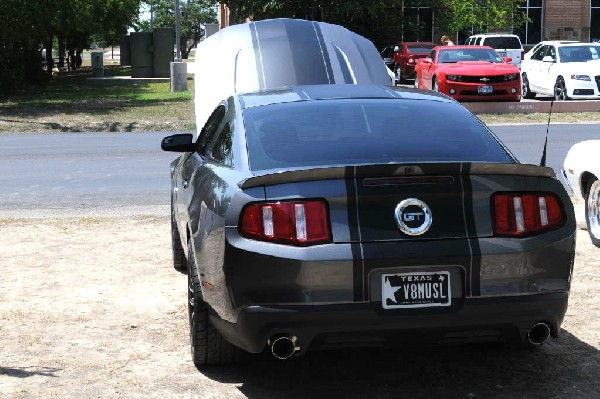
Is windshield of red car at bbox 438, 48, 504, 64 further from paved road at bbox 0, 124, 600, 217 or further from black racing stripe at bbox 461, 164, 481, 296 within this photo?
black racing stripe at bbox 461, 164, 481, 296

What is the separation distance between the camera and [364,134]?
617cm

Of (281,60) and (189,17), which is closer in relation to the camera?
(281,60)

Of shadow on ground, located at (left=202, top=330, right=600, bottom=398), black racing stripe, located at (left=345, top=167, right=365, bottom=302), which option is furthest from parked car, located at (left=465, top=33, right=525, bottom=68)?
black racing stripe, located at (left=345, top=167, right=365, bottom=302)

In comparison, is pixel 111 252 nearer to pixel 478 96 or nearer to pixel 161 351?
pixel 161 351

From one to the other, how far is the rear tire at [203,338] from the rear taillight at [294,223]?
74 cm

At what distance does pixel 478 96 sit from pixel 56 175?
47.5ft

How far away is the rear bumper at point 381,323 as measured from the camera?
16.9 ft

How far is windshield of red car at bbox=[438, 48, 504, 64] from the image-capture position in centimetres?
2948

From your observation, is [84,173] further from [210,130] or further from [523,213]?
[523,213]

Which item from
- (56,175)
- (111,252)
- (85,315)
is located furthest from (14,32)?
(85,315)

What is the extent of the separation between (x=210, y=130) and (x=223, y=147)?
2.74 ft

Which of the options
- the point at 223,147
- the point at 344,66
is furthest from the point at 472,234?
the point at 344,66

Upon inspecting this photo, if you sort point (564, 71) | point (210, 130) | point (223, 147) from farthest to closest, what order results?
point (564, 71), point (210, 130), point (223, 147)

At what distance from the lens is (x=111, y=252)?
9539 mm
